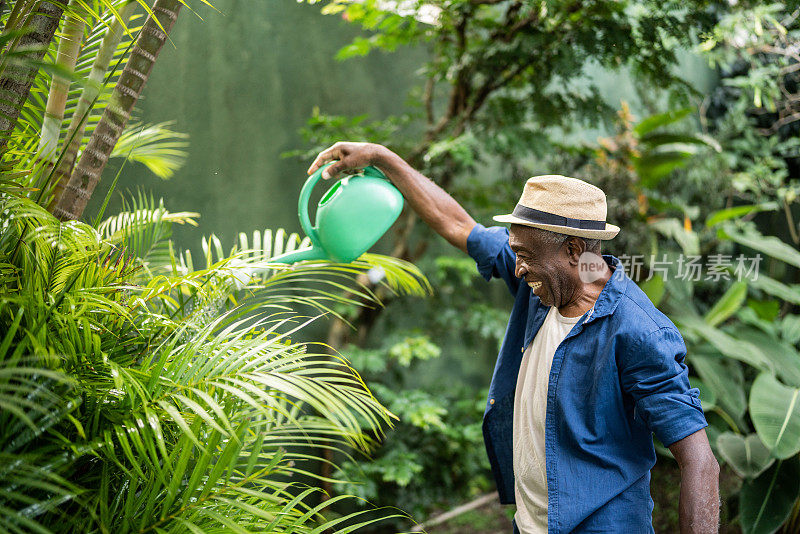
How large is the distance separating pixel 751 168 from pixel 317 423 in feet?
13.7

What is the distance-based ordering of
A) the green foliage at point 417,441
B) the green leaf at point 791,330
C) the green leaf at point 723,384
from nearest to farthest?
the green foliage at point 417,441 < the green leaf at point 723,384 < the green leaf at point 791,330

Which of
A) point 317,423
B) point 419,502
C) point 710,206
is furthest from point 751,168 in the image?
point 317,423

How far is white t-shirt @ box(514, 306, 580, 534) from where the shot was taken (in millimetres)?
1286

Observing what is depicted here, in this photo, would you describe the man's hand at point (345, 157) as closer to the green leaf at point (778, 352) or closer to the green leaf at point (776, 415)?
the green leaf at point (776, 415)

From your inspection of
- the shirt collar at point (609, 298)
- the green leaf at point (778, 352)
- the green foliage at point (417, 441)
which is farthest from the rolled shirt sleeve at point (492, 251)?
→ the green leaf at point (778, 352)

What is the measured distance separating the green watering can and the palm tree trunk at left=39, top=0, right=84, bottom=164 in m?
0.47

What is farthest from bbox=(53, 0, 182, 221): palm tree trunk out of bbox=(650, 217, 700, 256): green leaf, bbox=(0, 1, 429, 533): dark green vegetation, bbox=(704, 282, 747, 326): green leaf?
bbox=(704, 282, 747, 326): green leaf

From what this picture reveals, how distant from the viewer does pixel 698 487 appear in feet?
3.53

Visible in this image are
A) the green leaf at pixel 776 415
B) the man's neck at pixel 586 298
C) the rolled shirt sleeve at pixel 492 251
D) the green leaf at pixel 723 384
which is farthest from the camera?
the green leaf at pixel 723 384

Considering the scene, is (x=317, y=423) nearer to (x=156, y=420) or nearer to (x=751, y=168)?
(x=156, y=420)

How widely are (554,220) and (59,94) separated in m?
0.97

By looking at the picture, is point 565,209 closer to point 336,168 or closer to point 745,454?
point 336,168

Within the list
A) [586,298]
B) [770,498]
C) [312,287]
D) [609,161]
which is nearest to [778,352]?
[770,498]

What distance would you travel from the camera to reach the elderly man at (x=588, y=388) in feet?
3.69
